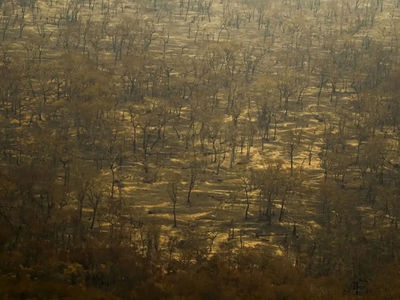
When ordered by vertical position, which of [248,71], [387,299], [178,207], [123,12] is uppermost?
[123,12]

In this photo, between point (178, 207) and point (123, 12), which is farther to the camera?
point (123, 12)

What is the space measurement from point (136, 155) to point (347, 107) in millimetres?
27285

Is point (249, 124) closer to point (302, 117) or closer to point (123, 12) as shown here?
point (302, 117)

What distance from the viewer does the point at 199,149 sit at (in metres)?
53.5

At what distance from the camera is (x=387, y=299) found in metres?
27.2

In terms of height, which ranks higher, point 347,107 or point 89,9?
point 89,9

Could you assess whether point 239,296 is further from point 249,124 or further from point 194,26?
point 194,26

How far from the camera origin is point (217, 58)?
228ft

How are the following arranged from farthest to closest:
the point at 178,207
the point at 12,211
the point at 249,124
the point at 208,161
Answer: the point at 249,124 < the point at 208,161 < the point at 178,207 < the point at 12,211

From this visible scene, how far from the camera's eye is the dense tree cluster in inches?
1176

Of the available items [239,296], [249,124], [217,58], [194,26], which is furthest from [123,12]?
[239,296]

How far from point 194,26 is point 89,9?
17765mm

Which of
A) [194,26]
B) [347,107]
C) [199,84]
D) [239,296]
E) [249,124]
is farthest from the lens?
[194,26]

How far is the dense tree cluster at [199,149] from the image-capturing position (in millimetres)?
29859
